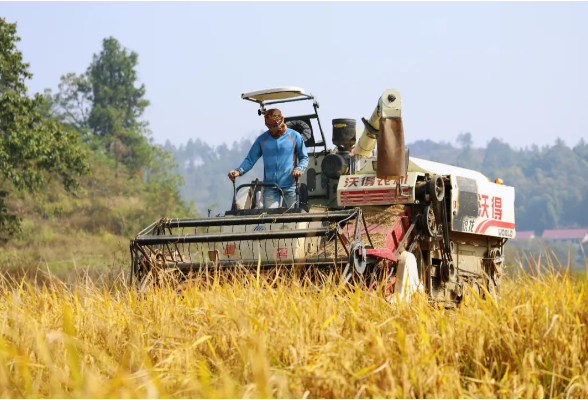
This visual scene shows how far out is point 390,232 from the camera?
9.45 m

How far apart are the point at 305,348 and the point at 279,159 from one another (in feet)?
16.7

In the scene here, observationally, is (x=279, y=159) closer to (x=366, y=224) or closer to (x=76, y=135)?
(x=366, y=224)

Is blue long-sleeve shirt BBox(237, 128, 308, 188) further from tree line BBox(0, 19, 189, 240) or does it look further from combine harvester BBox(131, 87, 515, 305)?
tree line BBox(0, 19, 189, 240)

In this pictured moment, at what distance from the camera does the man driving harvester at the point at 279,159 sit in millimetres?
10203

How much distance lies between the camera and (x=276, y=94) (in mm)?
10734

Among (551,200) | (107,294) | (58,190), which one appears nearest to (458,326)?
(107,294)

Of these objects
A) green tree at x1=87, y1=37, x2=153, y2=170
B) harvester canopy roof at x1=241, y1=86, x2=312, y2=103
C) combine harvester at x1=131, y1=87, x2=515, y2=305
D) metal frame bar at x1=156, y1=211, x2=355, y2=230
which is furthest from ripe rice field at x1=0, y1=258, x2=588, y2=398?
green tree at x1=87, y1=37, x2=153, y2=170

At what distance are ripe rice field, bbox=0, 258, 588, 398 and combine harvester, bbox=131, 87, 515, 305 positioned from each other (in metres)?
1.50

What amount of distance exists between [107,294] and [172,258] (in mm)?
1675

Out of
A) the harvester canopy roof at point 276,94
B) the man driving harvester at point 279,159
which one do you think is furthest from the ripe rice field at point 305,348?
the harvester canopy roof at point 276,94

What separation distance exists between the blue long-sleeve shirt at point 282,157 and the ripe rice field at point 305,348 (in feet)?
11.2

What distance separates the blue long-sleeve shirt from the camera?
1022 centimetres

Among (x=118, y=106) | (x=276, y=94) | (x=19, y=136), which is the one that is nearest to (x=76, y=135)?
(x=19, y=136)

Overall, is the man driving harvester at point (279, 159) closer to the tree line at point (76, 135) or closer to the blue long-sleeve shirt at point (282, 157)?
the blue long-sleeve shirt at point (282, 157)
